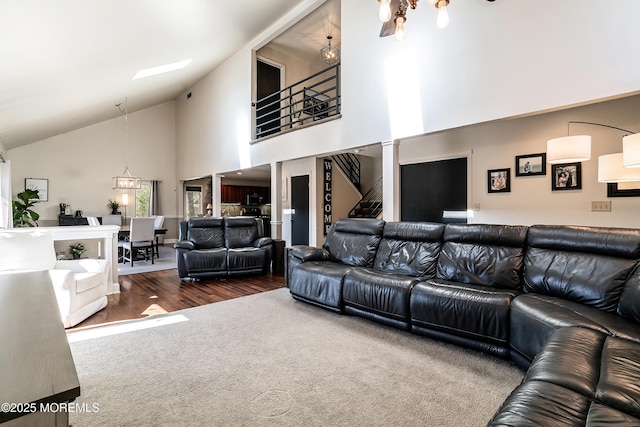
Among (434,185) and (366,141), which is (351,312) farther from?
(434,185)

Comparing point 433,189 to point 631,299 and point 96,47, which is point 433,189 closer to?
point 631,299

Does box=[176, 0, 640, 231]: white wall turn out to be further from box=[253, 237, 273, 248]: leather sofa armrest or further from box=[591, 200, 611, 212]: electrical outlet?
box=[253, 237, 273, 248]: leather sofa armrest

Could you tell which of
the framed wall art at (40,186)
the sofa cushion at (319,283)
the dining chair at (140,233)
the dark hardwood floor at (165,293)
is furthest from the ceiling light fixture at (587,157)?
the framed wall art at (40,186)

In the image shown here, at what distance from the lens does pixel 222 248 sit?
5.74 meters

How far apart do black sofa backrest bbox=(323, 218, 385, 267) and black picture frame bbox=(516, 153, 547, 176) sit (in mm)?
2499

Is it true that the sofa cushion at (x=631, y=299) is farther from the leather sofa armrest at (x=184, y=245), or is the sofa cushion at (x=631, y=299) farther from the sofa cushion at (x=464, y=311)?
the leather sofa armrest at (x=184, y=245)

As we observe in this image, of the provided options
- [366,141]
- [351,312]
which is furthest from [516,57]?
[351,312]

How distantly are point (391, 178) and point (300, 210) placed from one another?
136 inches

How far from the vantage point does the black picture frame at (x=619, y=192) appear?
394cm

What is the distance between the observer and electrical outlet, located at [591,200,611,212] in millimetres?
4164

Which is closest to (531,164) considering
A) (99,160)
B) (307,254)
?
(307,254)

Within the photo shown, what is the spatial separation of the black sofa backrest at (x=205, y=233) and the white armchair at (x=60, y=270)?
80.5 inches

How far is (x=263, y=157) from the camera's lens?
24.1 feet

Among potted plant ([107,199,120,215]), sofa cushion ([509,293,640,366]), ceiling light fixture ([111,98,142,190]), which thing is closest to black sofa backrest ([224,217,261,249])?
ceiling light fixture ([111,98,142,190])
